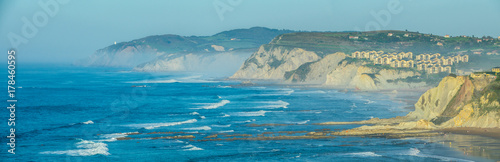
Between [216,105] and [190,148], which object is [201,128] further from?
[216,105]

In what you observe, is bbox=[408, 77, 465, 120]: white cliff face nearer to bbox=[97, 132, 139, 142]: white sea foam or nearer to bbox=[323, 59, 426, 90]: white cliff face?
bbox=[97, 132, 139, 142]: white sea foam

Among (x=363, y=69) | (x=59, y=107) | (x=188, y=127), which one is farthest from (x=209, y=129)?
(x=363, y=69)

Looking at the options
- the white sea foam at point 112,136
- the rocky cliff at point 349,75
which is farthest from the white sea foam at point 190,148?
the rocky cliff at point 349,75

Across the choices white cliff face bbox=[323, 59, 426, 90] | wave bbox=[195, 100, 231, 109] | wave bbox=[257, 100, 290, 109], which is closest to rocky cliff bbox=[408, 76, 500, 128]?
wave bbox=[257, 100, 290, 109]

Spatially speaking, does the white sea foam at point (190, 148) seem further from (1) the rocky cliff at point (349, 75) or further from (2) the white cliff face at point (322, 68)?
(2) the white cliff face at point (322, 68)

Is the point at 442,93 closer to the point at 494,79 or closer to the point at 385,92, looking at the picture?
the point at 494,79

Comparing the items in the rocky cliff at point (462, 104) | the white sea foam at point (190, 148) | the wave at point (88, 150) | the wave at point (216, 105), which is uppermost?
the rocky cliff at point (462, 104)
